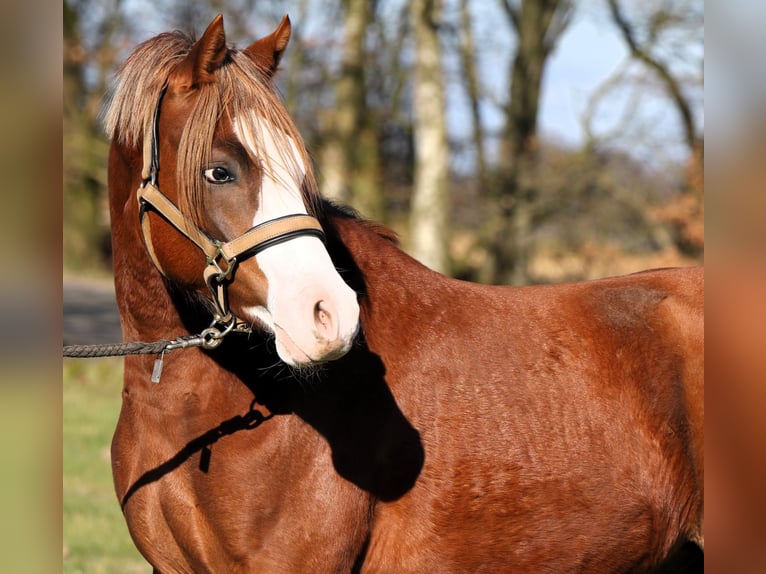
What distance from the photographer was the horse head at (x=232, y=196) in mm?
2205

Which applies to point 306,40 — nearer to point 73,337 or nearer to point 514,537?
point 73,337

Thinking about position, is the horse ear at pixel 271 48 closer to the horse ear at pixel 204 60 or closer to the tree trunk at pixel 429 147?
the horse ear at pixel 204 60

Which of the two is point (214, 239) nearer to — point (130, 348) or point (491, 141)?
point (130, 348)

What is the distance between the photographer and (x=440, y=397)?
2.79m

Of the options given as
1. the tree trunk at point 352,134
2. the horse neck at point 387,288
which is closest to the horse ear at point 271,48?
the horse neck at point 387,288

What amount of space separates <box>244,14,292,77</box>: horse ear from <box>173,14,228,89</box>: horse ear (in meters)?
0.20

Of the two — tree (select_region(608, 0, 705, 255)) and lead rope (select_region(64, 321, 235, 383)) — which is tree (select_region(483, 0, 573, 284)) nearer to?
tree (select_region(608, 0, 705, 255))

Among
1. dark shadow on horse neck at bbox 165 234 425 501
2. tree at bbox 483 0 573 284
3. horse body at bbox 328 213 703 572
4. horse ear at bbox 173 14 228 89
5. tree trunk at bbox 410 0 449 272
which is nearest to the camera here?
horse ear at bbox 173 14 228 89

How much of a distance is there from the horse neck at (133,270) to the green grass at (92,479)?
2.51 meters

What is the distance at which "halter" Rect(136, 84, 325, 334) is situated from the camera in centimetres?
228

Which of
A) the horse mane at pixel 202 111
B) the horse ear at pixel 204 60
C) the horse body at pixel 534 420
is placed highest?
the horse ear at pixel 204 60

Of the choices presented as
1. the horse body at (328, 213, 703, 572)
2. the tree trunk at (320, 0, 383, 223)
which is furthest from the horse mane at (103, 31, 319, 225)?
the tree trunk at (320, 0, 383, 223)

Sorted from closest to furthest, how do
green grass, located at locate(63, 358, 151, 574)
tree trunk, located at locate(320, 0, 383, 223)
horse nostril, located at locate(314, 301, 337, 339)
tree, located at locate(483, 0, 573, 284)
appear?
horse nostril, located at locate(314, 301, 337, 339) → green grass, located at locate(63, 358, 151, 574) → tree trunk, located at locate(320, 0, 383, 223) → tree, located at locate(483, 0, 573, 284)
